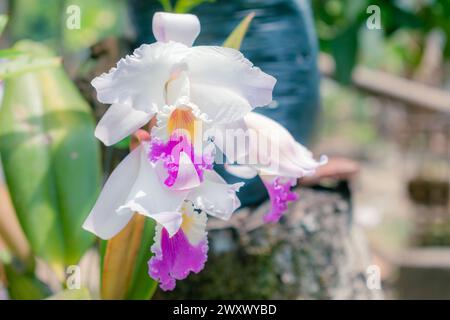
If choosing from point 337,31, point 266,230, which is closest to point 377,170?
point 337,31

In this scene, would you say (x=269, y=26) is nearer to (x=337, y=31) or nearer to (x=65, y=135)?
(x=65, y=135)

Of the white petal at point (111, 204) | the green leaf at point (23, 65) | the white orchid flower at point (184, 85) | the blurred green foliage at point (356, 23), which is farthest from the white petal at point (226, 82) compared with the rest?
the blurred green foliage at point (356, 23)

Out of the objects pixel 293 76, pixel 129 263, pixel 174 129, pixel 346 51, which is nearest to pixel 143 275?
pixel 129 263

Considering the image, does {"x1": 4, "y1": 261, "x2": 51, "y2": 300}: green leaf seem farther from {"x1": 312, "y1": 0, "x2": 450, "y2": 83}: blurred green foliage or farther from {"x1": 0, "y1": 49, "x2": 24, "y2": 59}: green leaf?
{"x1": 312, "y1": 0, "x2": 450, "y2": 83}: blurred green foliage

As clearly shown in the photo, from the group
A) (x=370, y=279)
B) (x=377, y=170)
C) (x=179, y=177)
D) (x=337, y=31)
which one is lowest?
(x=377, y=170)

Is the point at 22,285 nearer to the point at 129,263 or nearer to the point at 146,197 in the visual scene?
the point at 129,263

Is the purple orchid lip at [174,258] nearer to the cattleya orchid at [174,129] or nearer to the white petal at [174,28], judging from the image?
the cattleya orchid at [174,129]
